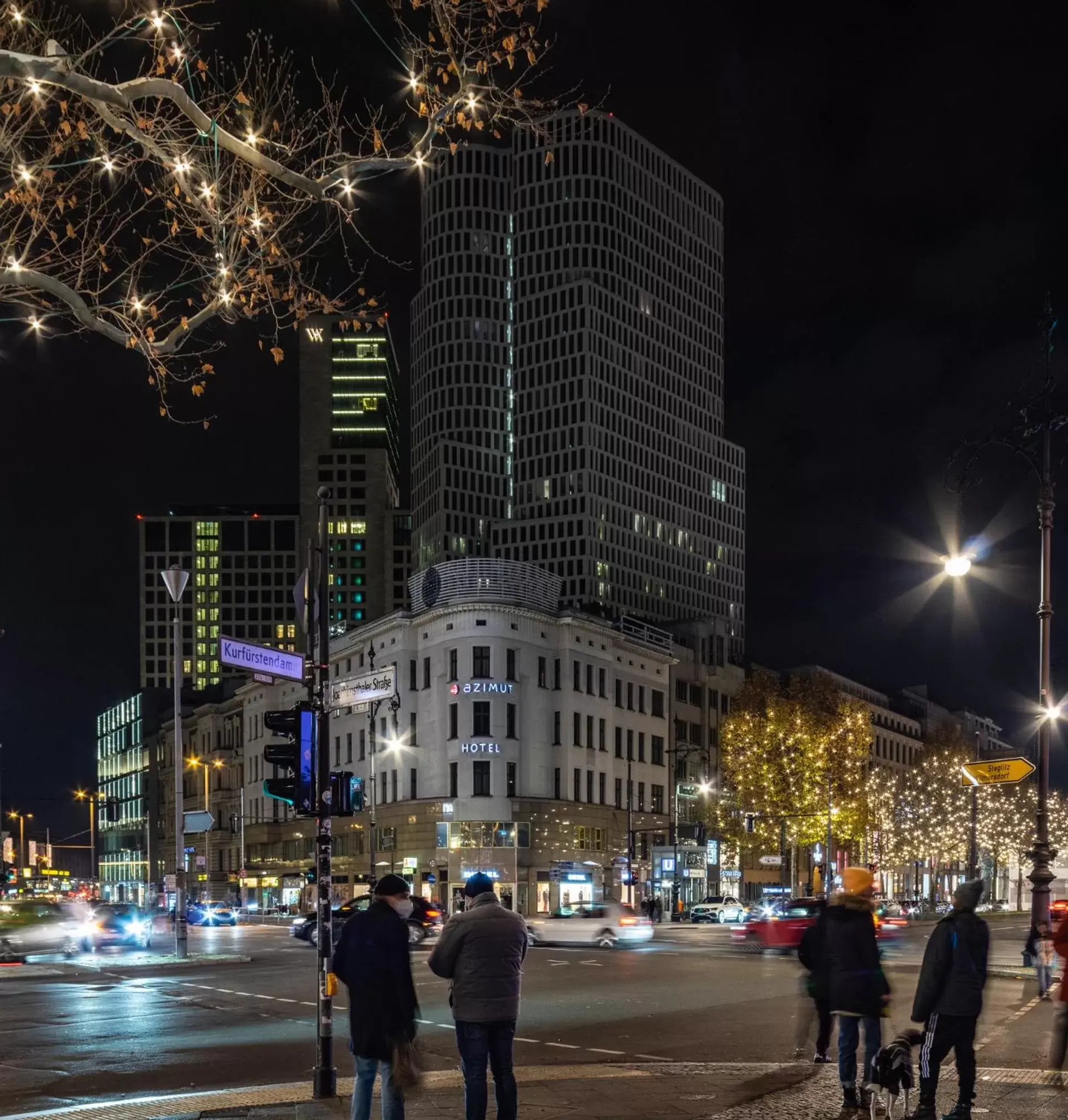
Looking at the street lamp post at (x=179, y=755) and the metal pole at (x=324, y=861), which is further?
the street lamp post at (x=179, y=755)

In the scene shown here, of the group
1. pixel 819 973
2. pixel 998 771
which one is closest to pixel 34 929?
pixel 998 771

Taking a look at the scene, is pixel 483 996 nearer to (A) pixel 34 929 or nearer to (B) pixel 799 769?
(A) pixel 34 929

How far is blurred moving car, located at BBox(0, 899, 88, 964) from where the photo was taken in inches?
1487

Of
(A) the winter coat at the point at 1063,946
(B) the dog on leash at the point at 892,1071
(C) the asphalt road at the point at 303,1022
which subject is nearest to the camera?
Answer: (B) the dog on leash at the point at 892,1071

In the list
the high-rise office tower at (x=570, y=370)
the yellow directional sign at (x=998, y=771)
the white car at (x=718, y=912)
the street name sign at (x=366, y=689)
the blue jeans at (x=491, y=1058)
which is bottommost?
the white car at (x=718, y=912)

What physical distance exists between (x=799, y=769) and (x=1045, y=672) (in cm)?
5553

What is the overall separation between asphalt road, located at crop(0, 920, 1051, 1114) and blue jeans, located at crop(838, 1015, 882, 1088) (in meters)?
4.13

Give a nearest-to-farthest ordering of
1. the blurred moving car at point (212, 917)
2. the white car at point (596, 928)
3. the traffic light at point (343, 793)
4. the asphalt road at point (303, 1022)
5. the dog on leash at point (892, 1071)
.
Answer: the dog on leash at point (892, 1071), the traffic light at point (343, 793), the asphalt road at point (303, 1022), the white car at point (596, 928), the blurred moving car at point (212, 917)

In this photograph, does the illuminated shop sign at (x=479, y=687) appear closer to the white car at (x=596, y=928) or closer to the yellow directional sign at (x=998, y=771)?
the white car at (x=596, y=928)

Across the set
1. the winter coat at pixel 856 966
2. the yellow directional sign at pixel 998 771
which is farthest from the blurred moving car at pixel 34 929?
the winter coat at pixel 856 966

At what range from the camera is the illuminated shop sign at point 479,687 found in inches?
3046

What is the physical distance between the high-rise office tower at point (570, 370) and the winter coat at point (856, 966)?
156162 millimetres

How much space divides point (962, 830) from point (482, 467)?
306ft

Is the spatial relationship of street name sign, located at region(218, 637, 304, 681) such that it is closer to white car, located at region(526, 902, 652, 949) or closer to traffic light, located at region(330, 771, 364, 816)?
traffic light, located at region(330, 771, 364, 816)
